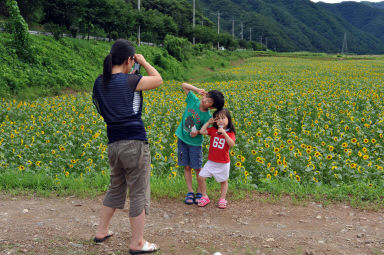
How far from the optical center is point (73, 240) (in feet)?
11.7

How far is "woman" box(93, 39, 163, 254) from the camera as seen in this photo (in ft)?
10.0

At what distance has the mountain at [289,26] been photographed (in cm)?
13225

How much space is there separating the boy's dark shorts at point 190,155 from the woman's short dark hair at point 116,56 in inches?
67.2

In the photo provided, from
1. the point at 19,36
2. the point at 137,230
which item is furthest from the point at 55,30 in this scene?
the point at 137,230

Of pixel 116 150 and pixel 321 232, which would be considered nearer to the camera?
pixel 116 150

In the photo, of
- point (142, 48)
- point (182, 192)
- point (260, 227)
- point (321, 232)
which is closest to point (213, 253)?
point (260, 227)

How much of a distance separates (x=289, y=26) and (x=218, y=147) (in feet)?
589

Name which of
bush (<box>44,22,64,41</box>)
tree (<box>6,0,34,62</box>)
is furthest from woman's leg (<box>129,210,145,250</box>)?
bush (<box>44,22,64,41</box>)

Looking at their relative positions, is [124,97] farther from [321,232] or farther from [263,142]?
[263,142]

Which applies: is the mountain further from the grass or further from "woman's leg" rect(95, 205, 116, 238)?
"woman's leg" rect(95, 205, 116, 238)

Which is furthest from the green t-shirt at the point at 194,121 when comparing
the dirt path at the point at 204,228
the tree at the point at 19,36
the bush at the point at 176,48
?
the bush at the point at 176,48

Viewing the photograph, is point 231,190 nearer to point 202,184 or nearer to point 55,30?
point 202,184

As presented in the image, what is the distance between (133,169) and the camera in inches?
125

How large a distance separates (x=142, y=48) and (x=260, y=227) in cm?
2745
